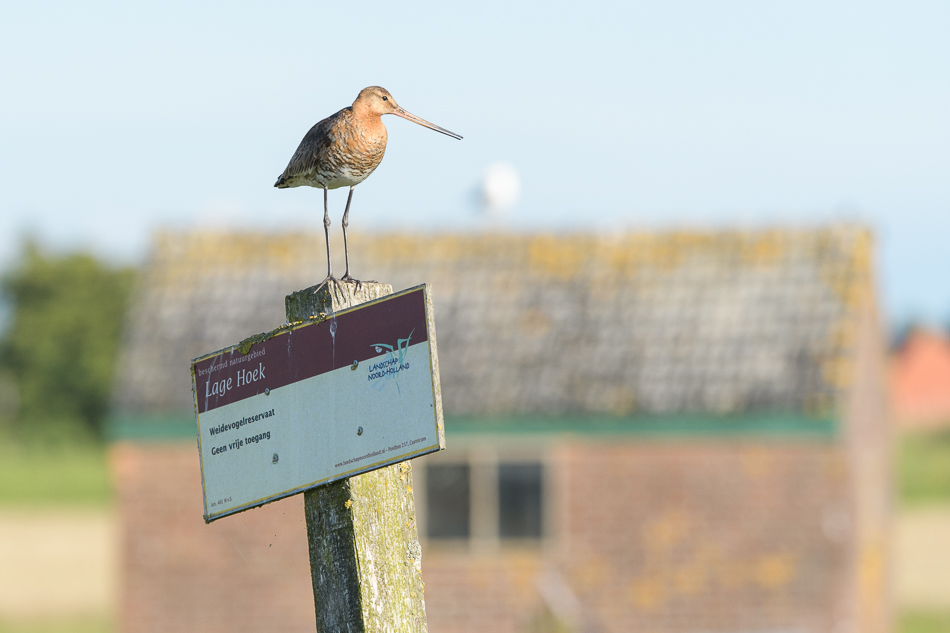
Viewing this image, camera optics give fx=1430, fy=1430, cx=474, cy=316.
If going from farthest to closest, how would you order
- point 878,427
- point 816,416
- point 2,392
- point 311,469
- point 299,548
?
point 2,392
point 878,427
point 299,548
point 816,416
point 311,469

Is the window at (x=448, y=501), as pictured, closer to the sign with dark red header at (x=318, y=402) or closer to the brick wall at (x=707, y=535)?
the brick wall at (x=707, y=535)

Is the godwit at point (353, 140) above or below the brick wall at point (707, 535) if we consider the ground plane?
above

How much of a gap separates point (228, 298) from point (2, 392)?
51.5 meters

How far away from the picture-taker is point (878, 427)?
59.9ft

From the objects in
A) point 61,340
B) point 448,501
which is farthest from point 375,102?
point 61,340

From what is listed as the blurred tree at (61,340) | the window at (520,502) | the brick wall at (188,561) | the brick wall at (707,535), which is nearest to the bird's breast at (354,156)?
the brick wall at (707,535)

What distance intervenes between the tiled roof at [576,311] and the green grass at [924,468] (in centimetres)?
3077

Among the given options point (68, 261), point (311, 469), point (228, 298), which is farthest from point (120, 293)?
point (311, 469)

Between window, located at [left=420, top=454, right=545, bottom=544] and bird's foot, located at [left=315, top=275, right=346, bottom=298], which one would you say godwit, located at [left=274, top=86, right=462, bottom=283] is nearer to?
bird's foot, located at [left=315, top=275, right=346, bottom=298]

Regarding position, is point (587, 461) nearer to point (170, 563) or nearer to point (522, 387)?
point (522, 387)

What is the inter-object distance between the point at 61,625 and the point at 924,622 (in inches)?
522

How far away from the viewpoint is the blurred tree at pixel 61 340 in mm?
60344

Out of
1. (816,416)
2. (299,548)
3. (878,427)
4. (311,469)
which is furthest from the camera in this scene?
(878,427)

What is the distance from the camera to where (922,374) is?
283ft
